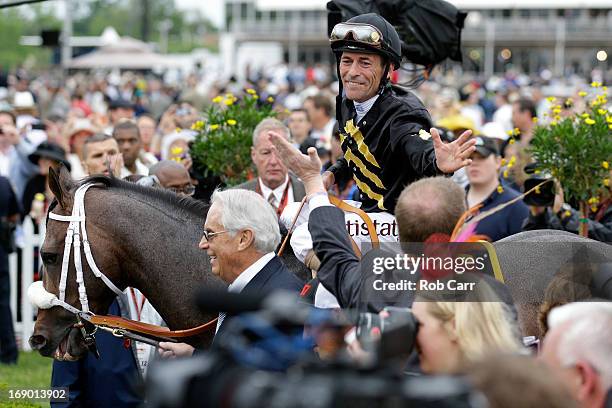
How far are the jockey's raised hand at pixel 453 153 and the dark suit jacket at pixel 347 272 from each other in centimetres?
66

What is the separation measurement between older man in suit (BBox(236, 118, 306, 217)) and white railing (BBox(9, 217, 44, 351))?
4290mm

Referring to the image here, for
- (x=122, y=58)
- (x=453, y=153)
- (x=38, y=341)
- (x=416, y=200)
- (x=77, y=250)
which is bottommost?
(x=38, y=341)

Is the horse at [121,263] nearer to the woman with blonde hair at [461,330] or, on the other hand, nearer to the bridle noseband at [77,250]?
the bridle noseband at [77,250]

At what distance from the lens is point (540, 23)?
98875 millimetres

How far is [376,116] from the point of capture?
584 cm

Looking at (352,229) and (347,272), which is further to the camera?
A: (352,229)

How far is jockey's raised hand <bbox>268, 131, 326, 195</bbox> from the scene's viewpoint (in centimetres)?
473

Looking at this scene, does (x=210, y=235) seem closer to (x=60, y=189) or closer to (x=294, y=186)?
(x=60, y=189)

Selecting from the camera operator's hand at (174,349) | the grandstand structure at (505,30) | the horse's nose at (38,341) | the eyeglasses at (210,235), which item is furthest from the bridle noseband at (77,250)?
the grandstand structure at (505,30)

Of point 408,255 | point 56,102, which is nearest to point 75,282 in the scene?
point 408,255

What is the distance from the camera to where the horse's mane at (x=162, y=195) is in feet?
20.2

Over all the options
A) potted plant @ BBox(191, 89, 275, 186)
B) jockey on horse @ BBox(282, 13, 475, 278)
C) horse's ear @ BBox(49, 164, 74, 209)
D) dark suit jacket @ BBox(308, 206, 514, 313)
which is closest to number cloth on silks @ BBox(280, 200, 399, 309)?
jockey on horse @ BBox(282, 13, 475, 278)

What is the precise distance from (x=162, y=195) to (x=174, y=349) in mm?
931

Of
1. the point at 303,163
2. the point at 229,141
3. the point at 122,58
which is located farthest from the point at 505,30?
the point at 303,163
